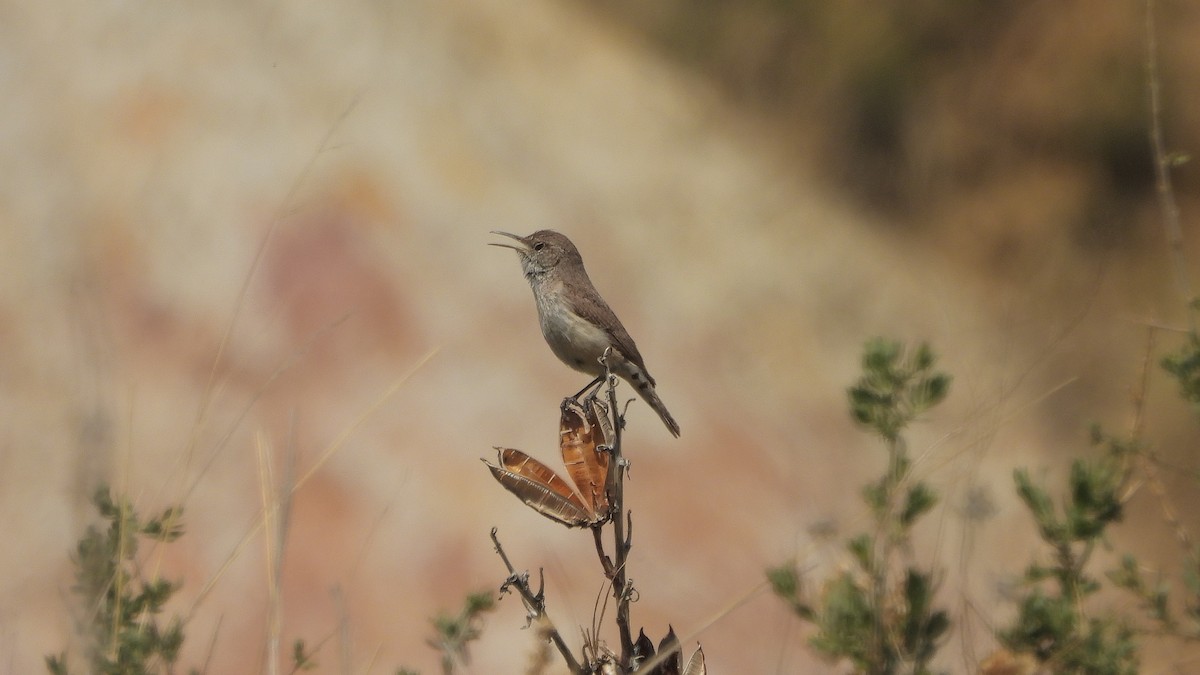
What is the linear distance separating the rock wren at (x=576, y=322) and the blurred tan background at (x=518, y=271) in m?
0.86

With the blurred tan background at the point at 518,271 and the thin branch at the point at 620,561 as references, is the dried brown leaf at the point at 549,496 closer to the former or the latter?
the thin branch at the point at 620,561

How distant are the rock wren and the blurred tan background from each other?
2.84ft

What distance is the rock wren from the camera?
514 cm

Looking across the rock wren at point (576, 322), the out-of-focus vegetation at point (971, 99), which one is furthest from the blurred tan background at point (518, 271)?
the rock wren at point (576, 322)

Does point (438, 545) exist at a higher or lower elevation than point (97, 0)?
lower

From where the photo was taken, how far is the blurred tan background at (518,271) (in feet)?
17.7

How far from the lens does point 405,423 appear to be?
238 inches

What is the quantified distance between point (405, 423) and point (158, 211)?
5.69ft

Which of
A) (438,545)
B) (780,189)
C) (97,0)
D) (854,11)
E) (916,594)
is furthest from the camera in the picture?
(780,189)

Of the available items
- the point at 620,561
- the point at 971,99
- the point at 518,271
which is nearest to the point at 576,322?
the point at 518,271

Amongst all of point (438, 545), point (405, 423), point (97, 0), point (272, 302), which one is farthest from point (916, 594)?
point (97, 0)

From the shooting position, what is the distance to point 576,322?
516 cm

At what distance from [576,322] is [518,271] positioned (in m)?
1.84

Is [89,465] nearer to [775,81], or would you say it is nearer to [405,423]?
[405,423]
